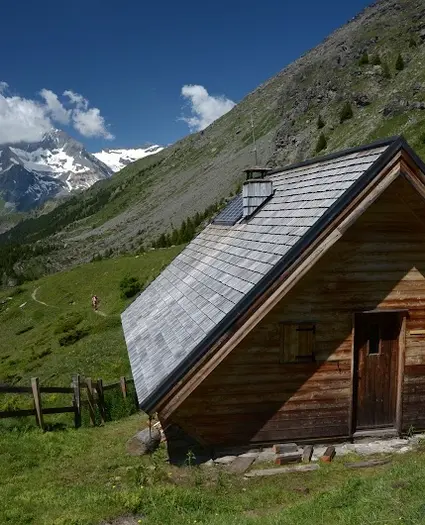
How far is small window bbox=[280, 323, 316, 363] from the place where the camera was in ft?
36.5

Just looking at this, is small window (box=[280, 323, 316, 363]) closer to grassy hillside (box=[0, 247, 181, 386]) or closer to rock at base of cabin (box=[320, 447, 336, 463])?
rock at base of cabin (box=[320, 447, 336, 463])

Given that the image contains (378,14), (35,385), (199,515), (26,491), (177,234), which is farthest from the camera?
(378,14)

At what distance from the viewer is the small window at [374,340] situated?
11.8 metres

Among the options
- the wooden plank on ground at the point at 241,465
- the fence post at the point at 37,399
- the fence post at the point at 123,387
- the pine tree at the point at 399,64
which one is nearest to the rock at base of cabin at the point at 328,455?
the wooden plank on ground at the point at 241,465

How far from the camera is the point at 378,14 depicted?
173 metres

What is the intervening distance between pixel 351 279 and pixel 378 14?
638 feet

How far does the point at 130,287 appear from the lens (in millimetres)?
47812

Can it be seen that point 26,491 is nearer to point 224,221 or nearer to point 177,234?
point 224,221

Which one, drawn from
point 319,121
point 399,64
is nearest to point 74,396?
point 319,121

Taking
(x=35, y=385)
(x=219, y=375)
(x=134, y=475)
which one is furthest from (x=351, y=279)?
(x=35, y=385)

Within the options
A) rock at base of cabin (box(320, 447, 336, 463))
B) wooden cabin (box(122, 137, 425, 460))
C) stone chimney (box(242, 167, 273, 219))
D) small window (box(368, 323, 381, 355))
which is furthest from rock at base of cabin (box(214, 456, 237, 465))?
stone chimney (box(242, 167, 273, 219))

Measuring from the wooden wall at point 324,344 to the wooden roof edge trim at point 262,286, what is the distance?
0.97 meters

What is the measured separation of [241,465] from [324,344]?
3364mm

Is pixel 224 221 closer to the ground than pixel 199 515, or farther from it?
farther from it
